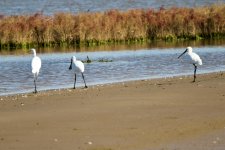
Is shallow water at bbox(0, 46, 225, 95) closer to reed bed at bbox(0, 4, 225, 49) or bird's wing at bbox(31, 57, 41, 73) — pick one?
bird's wing at bbox(31, 57, 41, 73)

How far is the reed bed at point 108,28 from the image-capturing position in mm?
38781

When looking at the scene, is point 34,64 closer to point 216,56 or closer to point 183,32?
point 216,56

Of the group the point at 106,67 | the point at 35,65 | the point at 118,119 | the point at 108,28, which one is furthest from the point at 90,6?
the point at 118,119

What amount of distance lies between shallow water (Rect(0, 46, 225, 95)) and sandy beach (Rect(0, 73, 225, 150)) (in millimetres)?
4110

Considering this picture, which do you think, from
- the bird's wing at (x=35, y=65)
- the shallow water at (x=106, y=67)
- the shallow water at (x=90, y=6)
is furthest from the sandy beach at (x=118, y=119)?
the shallow water at (x=90, y=6)

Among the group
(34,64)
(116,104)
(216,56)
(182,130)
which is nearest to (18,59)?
(216,56)

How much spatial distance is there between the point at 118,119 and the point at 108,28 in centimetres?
2607

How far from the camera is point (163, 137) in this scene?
467 inches

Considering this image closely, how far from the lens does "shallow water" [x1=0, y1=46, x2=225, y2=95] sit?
2322 centimetres

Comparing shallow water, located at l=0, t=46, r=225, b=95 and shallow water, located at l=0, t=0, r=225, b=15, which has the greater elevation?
shallow water, located at l=0, t=0, r=225, b=15

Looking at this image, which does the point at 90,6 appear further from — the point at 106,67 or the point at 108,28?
the point at 106,67

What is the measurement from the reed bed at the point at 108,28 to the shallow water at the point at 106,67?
15.3ft

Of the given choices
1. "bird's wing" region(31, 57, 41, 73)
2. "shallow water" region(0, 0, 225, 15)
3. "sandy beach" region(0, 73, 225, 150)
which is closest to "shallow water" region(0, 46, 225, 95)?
"bird's wing" region(31, 57, 41, 73)

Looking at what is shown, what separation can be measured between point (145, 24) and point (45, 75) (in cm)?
1600
